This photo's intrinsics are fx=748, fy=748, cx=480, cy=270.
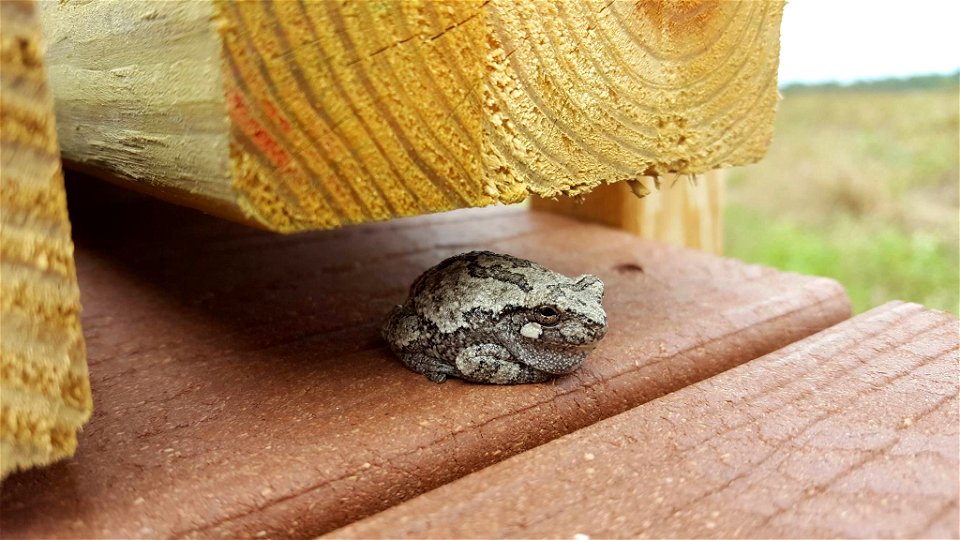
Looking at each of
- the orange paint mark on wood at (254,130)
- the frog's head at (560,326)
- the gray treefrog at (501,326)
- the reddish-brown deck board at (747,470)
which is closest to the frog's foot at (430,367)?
the gray treefrog at (501,326)

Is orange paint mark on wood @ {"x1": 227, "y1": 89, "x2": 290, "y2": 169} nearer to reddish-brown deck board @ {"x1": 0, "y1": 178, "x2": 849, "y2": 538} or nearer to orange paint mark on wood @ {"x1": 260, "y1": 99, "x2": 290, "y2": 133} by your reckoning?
orange paint mark on wood @ {"x1": 260, "y1": 99, "x2": 290, "y2": 133}

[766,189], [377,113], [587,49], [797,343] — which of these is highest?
[587,49]

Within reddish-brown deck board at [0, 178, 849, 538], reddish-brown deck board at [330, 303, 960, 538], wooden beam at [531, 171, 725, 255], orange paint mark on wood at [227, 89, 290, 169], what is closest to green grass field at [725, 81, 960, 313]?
wooden beam at [531, 171, 725, 255]

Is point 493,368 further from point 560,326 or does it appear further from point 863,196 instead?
point 863,196

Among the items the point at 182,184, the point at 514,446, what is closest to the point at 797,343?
the point at 514,446

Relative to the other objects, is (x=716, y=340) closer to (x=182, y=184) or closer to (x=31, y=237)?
(x=182, y=184)
